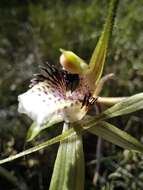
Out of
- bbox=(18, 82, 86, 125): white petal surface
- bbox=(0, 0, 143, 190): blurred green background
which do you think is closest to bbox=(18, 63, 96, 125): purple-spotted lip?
bbox=(18, 82, 86, 125): white petal surface

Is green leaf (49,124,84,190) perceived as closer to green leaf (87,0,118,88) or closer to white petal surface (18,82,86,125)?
white petal surface (18,82,86,125)

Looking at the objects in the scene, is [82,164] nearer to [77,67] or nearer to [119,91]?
[77,67]

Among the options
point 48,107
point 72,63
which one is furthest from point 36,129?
point 72,63

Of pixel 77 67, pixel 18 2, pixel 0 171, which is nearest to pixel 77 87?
pixel 77 67

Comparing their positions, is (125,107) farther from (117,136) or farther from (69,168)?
(69,168)

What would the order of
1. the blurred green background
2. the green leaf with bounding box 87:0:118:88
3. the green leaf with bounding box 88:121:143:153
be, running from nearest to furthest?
the green leaf with bounding box 88:121:143:153 → the green leaf with bounding box 87:0:118:88 → the blurred green background

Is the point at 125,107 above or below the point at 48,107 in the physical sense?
below

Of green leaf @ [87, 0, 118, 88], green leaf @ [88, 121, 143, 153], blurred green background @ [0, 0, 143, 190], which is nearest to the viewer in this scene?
green leaf @ [88, 121, 143, 153]
